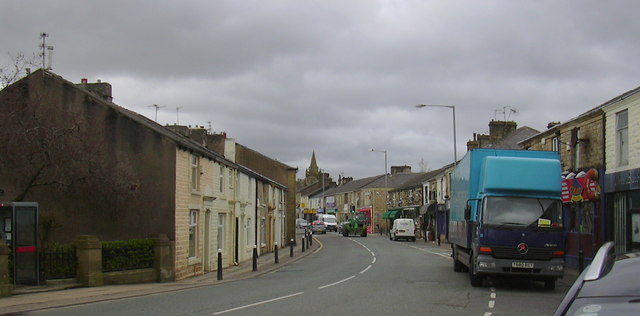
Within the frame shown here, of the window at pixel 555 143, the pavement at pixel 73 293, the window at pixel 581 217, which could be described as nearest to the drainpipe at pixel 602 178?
the window at pixel 581 217

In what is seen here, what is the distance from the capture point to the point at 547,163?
1728cm

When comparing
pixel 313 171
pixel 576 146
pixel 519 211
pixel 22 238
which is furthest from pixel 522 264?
pixel 313 171

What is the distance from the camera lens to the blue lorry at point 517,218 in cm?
1652

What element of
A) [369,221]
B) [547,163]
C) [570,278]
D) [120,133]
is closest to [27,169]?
[120,133]

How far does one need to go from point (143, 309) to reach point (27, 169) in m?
9.02

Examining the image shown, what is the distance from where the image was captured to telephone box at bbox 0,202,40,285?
17047mm

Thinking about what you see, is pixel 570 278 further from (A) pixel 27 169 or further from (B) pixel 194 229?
(A) pixel 27 169

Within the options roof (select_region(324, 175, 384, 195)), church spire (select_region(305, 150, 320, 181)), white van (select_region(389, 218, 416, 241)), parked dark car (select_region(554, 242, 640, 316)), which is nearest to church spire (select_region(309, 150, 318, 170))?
church spire (select_region(305, 150, 320, 181))

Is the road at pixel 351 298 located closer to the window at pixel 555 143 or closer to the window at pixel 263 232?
the window at pixel 555 143

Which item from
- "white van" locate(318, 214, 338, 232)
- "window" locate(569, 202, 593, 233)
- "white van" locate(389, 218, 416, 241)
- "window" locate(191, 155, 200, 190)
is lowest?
"white van" locate(318, 214, 338, 232)

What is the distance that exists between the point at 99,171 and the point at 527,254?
13.0m

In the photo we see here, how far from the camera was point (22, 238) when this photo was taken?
1722 centimetres

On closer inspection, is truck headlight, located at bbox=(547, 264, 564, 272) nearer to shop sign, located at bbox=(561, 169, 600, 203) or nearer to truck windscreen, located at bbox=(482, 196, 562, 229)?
truck windscreen, located at bbox=(482, 196, 562, 229)

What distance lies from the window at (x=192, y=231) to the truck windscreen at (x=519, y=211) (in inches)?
455
